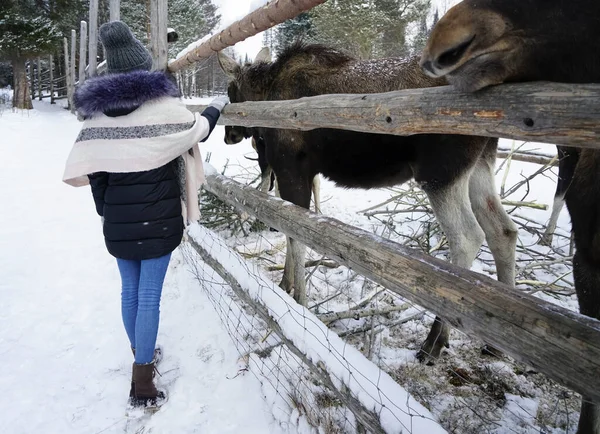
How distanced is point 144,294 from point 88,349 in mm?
1146

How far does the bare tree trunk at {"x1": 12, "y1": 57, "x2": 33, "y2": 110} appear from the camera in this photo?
60.3 feet

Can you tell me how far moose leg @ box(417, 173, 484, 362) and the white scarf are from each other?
1.93m

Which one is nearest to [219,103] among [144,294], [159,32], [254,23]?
[254,23]

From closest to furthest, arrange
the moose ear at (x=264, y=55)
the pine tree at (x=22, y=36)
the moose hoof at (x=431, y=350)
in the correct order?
the moose hoof at (x=431, y=350) < the moose ear at (x=264, y=55) < the pine tree at (x=22, y=36)

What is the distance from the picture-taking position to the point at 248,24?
3.42m

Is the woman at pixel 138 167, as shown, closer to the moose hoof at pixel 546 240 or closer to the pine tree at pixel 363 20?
the moose hoof at pixel 546 240

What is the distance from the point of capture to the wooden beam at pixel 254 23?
2.64 metres

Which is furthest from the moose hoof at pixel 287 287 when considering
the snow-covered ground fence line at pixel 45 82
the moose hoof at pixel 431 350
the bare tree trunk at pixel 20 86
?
the snow-covered ground fence line at pixel 45 82

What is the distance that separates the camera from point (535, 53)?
4.76 feet

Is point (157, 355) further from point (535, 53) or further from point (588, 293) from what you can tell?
point (535, 53)

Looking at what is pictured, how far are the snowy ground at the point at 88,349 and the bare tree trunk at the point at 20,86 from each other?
17.1m

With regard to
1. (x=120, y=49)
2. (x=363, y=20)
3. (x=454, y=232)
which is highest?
(x=363, y=20)

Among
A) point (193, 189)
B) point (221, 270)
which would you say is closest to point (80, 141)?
point (193, 189)

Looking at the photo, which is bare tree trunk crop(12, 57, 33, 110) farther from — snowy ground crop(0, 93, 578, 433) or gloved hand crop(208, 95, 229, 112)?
gloved hand crop(208, 95, 229, 112)
